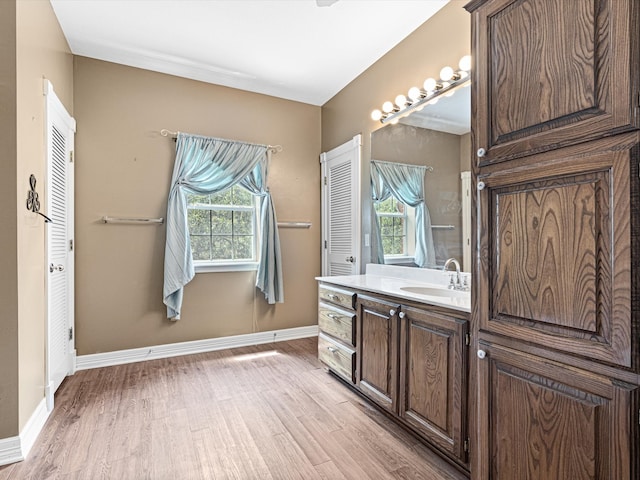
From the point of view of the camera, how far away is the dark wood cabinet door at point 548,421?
0.99 m

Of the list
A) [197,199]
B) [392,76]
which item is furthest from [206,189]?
→ [392,76]

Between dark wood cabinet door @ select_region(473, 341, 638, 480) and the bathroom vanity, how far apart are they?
24 cm

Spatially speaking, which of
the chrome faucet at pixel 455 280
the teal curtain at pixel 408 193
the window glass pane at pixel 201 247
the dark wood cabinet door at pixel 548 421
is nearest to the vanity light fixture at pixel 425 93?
the teal curtain at pixel 408 193

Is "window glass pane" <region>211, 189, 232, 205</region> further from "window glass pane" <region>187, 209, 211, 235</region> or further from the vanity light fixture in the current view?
the vanity light fixture

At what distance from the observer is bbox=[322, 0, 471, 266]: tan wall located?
93.2 inches

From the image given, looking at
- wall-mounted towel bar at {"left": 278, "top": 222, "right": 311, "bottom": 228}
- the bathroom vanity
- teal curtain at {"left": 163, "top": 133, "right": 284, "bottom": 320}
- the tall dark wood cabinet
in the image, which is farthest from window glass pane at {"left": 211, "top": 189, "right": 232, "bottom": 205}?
the tall dark wood cabinet

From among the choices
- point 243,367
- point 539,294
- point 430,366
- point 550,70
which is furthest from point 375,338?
point 550,70

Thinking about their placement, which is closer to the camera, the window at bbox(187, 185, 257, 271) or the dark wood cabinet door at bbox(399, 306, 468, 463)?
the dark wood cabinet door at bbox(399, 306, 468, 463)

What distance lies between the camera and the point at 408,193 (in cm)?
279

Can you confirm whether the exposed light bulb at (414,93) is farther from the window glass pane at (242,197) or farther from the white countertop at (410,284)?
the window glass pane at (242,197)

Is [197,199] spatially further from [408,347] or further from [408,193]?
[408,347]

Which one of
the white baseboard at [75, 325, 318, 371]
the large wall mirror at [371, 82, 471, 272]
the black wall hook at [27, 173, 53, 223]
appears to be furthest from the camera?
the white baseboard at [75, 325, 318, 371]

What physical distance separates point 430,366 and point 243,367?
1.89m

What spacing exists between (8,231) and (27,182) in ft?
1.09
